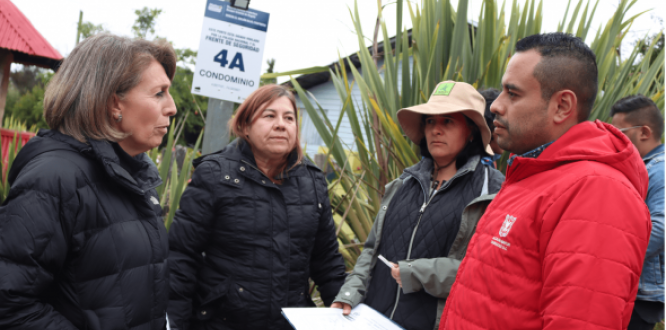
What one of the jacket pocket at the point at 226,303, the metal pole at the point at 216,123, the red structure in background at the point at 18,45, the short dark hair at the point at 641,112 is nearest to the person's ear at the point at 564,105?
the jacket pocket at the point at 226,303

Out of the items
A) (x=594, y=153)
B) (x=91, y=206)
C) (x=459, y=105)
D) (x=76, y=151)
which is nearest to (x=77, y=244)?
(x=91, y=206)

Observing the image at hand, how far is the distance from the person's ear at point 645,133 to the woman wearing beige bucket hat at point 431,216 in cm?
153

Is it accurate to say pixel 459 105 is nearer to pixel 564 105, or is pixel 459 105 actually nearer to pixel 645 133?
pixel 564 105

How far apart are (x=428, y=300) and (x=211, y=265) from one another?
3.39 ft

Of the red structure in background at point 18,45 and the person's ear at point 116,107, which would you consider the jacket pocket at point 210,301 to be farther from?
the red structure in background at point 18,45

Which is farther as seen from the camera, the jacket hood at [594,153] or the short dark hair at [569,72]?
the short dark hair at [569,72]

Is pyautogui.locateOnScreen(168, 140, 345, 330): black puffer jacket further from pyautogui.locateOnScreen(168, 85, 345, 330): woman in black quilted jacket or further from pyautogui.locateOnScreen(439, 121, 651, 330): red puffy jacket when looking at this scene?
pyautogui.locateOnScreen(439, 121, 651, 330): red puffy jacket

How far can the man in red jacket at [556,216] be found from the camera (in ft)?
3.13

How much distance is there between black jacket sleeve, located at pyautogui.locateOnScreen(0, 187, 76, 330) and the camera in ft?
3.74

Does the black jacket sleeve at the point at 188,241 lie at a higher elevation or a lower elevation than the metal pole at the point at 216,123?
lower

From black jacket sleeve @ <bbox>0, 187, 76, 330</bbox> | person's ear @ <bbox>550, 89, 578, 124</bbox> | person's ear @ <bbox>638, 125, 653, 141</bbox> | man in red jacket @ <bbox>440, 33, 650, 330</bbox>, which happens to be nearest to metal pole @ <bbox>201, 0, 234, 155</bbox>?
black jacket sleeve @ <bbox>0, 187, 76, 330</bbox>

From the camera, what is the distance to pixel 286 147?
2.40 m

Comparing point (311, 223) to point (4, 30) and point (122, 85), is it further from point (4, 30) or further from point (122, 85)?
point (4, 30)

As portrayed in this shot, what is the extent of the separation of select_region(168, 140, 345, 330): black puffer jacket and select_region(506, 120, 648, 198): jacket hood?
126 centimetres
